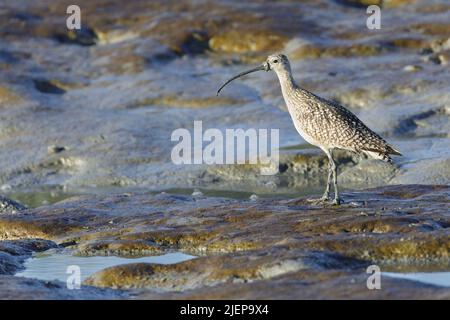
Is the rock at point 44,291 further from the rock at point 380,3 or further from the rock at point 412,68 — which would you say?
the rock at point 380,3

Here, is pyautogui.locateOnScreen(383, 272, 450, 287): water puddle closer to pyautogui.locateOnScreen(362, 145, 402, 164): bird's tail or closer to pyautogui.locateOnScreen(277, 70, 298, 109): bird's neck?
pyautogui.locateOnScreen(362, 145, 402, 164): bird's tail

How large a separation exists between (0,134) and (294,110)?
13.3 m

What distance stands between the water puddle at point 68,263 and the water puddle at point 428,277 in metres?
2.90

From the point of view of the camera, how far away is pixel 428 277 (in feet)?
38.6

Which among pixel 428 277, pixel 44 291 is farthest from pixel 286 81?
pixel 44 291

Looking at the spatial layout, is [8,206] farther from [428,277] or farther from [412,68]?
[412,68]

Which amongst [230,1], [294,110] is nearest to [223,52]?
[230,1]

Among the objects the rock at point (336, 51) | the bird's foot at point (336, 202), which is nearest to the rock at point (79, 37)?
the rock at point (336, 51)

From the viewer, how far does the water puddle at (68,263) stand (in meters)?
13.3

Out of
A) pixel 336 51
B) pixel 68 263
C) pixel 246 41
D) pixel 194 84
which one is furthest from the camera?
pixel 246 41

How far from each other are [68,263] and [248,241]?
2.47 meters

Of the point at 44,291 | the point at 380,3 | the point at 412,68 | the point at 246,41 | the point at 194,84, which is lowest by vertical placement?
the point at 44,291

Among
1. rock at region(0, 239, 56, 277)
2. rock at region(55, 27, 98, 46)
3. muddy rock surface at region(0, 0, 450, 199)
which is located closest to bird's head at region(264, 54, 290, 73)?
muddy rock surface at region(0, 0, 450, 199)

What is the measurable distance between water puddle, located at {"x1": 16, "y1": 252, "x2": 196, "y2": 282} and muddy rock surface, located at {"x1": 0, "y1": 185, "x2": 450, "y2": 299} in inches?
8.5
